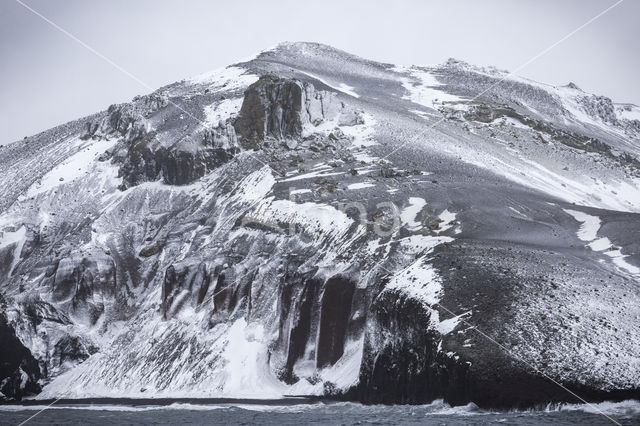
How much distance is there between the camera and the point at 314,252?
57.4 meters

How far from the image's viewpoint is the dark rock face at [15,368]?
61.6 m

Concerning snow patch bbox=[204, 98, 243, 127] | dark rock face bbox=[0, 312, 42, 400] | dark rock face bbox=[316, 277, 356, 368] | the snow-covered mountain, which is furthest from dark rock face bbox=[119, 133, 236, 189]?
dark rock face bbox=[316, 277, 356, 368]

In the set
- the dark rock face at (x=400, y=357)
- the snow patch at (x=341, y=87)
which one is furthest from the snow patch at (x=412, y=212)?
the snow patch at (x=341, y=87)

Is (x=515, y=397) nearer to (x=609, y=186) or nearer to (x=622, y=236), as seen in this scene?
(x=622, y=236)

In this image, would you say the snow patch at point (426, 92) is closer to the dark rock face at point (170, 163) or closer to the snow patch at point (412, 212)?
the dark rock face at point (170, 163)

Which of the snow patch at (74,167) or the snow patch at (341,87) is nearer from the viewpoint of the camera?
the snow patch at (74,167)

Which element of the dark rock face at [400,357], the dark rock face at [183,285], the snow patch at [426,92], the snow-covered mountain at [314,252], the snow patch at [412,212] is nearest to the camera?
the dark rock face at [400,357]

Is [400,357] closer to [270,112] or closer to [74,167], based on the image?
[270,112]

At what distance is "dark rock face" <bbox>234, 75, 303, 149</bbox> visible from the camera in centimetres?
8062

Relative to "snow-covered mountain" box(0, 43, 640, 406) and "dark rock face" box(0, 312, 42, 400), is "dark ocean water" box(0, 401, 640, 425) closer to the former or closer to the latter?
"snow-covered mountain" box(0, 43, 640, 406)

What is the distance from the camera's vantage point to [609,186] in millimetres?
88375

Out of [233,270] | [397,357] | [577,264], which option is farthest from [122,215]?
[577,264]

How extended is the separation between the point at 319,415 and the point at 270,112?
49.3 metres

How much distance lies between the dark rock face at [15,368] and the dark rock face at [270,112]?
33367 millimetres
